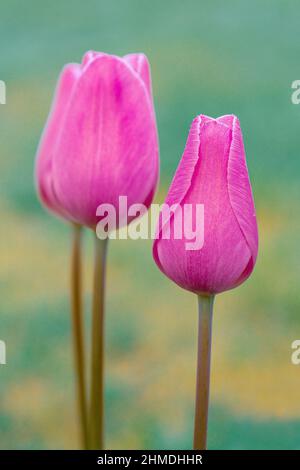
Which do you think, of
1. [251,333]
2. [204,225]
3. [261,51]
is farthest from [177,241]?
[261,51]

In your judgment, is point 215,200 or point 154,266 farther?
point 154,266

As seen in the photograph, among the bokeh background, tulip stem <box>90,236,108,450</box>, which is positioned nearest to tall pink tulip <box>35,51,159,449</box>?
tulip stem <box>90,236,108,450</box>

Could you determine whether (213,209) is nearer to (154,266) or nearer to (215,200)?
(215,200)

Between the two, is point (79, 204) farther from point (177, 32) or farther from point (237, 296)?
point (177, 32)

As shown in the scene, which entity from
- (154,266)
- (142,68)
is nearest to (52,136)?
(142,68)

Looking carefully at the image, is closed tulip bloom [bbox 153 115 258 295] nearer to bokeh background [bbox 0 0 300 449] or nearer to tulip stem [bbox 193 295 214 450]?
tulip stem [bbox 193 295 214 450]

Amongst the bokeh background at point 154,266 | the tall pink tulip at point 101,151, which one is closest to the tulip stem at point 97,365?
the tall pink tulip at point 101,151

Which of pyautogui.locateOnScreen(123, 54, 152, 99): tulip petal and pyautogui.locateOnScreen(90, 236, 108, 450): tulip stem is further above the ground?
pyautogui.locateOnScreen(123, 54, 152, 99): tulip petal
